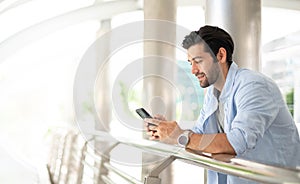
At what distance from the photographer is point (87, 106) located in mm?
1379

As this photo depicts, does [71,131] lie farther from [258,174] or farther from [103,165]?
[258,174]

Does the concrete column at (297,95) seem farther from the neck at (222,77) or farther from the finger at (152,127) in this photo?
the finger at (152,127)

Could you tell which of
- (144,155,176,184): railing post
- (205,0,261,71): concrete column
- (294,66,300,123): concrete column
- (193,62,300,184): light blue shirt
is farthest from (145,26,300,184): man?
(294,66,300,123): concrete column

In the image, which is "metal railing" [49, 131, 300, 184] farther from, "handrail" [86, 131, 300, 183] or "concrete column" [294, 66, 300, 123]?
"concrete column" [294, 66, 300, 123]

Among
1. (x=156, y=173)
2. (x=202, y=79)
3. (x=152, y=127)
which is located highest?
(x=202, y=79)

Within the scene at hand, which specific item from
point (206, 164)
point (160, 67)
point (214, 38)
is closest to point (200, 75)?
point (214, 38)

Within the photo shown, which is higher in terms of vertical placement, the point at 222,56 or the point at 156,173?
the point at 222,56

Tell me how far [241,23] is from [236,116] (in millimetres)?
1081

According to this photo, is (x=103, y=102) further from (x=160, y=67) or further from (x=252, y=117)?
(x=252, y=117)

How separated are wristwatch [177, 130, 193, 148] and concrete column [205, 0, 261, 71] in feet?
3.59

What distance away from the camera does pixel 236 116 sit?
4.58ft

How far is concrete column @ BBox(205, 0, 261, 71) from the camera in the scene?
236 cm

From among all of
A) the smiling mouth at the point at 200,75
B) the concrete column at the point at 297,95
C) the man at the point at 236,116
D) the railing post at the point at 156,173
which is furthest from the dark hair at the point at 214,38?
the concrete column at the point at 297,95

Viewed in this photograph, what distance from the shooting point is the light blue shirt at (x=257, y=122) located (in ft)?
4.38
